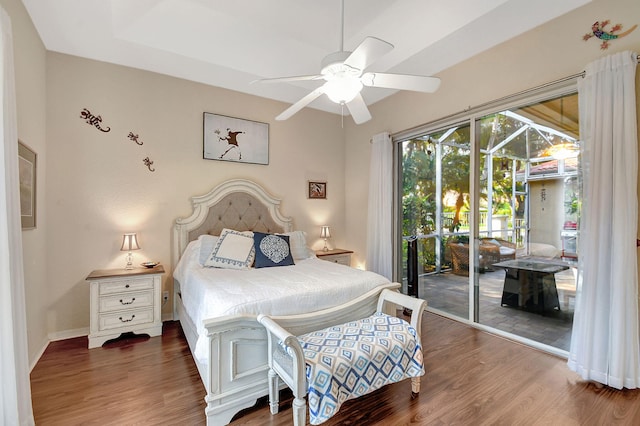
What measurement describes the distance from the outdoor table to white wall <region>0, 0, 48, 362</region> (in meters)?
4.30

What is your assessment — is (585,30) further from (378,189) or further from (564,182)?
(378,189)

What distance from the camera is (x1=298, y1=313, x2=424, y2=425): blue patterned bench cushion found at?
149cm

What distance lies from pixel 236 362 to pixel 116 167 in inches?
101

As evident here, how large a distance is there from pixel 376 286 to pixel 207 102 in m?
2.97

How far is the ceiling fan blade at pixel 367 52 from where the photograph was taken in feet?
4.94

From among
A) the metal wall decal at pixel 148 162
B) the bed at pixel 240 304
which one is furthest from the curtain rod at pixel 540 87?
the metal wall decal at pixel 148 162

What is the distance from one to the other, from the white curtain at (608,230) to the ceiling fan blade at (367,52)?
1.75 meters

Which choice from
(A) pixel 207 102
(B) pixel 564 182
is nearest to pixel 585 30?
(B) pixel 564 182

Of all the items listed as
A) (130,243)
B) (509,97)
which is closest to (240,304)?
(130,243)

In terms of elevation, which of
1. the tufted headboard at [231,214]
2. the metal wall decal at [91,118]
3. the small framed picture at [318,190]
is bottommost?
the tufted headboard at [231,214]

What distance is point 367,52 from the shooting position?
1.58m

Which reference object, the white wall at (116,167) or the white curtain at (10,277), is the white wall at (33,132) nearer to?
the white wall at (116,167)

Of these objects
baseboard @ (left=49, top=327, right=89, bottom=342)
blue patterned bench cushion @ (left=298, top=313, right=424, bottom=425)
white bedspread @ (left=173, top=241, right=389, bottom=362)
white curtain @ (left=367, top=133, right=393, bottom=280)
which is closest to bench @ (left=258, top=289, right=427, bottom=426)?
blue patterned bench cushion @ (left=298, top=313, right=424, bottom=425)

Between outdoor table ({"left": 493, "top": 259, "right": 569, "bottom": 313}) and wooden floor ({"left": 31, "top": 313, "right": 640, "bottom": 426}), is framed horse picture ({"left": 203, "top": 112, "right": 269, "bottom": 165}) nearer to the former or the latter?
wooden floor ({"left": 31, "top": 313, "right": 640, "bottom": 426})
